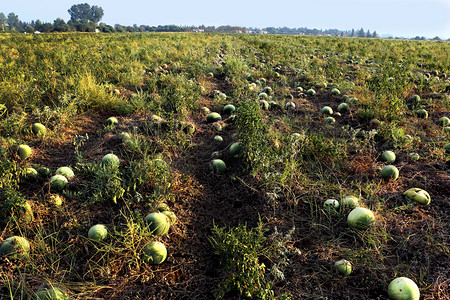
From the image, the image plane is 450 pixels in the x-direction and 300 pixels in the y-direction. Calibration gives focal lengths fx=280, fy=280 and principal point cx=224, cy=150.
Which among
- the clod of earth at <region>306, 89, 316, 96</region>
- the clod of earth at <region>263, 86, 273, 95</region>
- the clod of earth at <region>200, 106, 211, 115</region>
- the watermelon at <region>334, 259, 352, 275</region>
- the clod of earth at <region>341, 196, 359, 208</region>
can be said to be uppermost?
the clod of earth at <region>263, 86, 273, 95</region>

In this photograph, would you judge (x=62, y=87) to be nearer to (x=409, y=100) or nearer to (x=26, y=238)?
(x=26, y=238)

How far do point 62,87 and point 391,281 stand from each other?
250 inches

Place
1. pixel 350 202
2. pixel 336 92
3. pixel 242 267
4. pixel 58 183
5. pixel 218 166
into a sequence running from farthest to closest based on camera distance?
pixel 336 92 → pixel 218 166 → pixel 58 183 → pixel 350 202 → pixel 242 267

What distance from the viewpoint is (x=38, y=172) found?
3416 mm

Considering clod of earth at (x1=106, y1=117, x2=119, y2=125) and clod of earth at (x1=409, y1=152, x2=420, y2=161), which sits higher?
clod of earth at (x1=106, y1=117, x2=119, y2=125)

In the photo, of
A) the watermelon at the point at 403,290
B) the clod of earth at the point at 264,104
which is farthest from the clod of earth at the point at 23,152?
the watermelon at the point at 403,290

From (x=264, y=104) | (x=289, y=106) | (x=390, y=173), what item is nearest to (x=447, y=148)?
(x=390, y=173)

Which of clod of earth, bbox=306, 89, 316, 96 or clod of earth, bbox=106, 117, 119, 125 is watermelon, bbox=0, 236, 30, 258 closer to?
clod of earth, bbox=106, 117, 119, 125

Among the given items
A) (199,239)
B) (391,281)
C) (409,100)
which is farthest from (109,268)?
(409,100)

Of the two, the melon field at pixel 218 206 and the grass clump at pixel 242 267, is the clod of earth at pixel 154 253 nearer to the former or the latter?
the melon field at pixel 218 206

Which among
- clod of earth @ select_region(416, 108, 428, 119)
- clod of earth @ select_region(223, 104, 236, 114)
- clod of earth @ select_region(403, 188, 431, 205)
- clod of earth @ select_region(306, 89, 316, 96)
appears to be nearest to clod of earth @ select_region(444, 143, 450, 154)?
clod of earth @ select_region(403, 188, 431, 205)

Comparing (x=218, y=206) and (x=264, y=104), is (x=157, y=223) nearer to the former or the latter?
(x=218, y=206)

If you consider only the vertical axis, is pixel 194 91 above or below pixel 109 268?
above

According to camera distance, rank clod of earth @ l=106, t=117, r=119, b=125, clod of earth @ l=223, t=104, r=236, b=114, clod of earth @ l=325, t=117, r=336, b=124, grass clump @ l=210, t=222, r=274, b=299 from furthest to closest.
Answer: clod of earth @ l=223, t=104, r=236, b=114 < clod of earth @ l=325, t=117, r=336, b=124 < clod of earth @ l=106, t=117, r=119, b=125 < grass clump @ l=210, t=222, r=274, b=299
